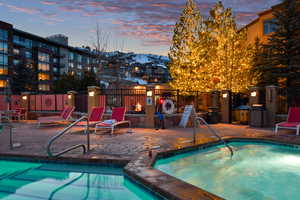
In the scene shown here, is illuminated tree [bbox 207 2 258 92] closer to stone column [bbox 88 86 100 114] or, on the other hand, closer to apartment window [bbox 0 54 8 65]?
stone column [bbox 88 86 100 114]

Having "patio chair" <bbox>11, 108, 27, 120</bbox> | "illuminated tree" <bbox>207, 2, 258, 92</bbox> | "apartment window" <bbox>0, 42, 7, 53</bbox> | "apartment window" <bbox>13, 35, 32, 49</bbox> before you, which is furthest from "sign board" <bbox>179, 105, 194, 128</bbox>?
"apartment window" <bbox>13, 35, 32, 49</bbox>

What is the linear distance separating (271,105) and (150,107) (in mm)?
7217

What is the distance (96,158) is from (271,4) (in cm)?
3333

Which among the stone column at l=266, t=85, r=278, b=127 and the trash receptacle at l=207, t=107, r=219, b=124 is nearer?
the stone column at l=266, t=85, r=278, b=127

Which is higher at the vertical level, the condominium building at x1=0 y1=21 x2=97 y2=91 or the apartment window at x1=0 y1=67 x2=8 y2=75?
the condominium building at x1=0 y1=21 x2=97 y2=91

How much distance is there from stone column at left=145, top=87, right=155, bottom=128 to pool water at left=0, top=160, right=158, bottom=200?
290 inches

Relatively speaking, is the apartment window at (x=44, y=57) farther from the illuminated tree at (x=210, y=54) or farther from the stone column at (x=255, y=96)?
the stone column at (x=255, y=96)

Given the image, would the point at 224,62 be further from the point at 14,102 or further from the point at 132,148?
the point at 14,102

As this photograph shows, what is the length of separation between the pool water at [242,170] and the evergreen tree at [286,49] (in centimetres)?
1347

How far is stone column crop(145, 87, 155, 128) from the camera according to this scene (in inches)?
508

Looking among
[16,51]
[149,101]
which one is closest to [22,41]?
[16,51]

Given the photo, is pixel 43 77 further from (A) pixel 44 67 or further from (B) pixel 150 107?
(B) pixel 150 107

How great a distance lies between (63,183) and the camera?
510 cm

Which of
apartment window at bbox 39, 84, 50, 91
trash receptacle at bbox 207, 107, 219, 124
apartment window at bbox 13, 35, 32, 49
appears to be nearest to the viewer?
→ trash receptacle at bbox 207, 107, 219, 124
